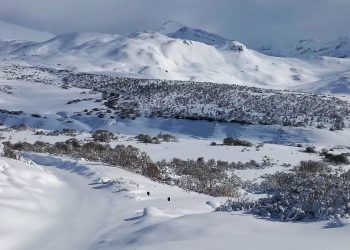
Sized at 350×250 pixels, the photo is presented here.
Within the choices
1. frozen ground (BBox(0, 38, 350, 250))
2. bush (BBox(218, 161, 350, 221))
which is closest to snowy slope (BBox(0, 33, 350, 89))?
frozen ground (BBox(0, 38, 350, 250))

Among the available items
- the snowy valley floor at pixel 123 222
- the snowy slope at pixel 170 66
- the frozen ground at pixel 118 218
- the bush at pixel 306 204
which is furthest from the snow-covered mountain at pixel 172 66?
the bush at pixel 306 204

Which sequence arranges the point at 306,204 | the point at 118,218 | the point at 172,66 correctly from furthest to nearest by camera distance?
the point at 172,66
the point at 118,218
the point at 306,204

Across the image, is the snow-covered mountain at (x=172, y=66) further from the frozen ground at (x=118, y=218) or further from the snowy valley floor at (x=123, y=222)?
the snowy valley floor at (x=123, y=222)

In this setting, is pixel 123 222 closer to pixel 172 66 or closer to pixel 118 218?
pixel 118 218

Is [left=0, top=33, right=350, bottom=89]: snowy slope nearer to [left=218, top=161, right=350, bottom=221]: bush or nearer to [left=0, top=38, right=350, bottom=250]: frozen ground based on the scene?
[left=0, top=38, right=350, bottom=250]: frozen ground

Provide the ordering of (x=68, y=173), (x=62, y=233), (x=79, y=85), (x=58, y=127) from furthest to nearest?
1. (x=79, y=85)
2. (x=58, y=127)
3. (x=68, y=173)
4. (x=62, y=233)

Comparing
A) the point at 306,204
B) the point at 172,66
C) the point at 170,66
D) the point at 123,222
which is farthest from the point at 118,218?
the point at 172,66

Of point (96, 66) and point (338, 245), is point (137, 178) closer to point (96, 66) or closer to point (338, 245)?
point (338, 245)

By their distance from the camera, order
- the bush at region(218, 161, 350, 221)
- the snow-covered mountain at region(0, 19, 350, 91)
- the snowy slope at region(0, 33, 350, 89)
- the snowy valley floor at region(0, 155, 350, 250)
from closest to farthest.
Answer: the snowy valley floor at region(0, 155, 350, 250) → the bush at region(218, 161, 350, 221) → the snow-covered mountain at region(0, 19, 350, 91) → the snowy slope at region(0, 33, 350, 89)

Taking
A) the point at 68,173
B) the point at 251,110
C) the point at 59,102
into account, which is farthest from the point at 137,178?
the point at 59,102

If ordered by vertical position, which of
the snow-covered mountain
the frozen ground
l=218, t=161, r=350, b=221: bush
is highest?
the snow-covered mountain

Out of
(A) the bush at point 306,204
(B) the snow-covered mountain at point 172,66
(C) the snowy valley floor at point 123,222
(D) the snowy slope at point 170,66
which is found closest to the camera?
(C) the snowy valley floor at point 123,222
